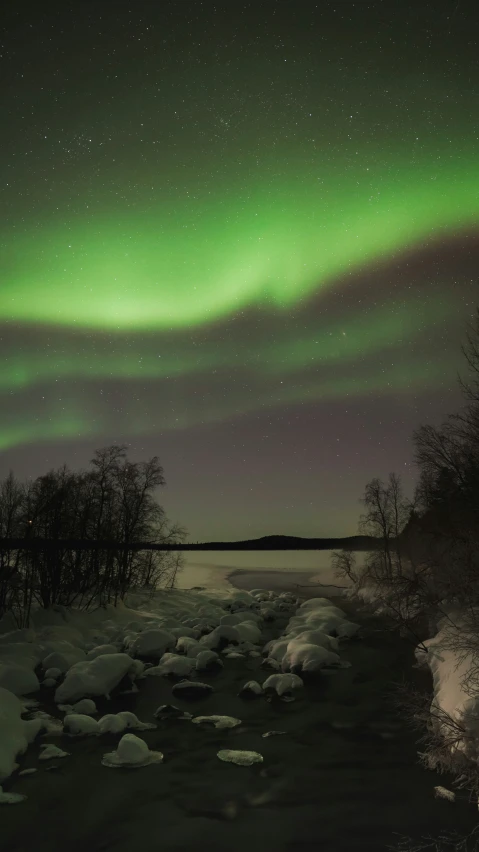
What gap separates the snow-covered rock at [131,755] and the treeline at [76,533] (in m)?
14.9

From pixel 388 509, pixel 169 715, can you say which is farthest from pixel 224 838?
pixel 388 509

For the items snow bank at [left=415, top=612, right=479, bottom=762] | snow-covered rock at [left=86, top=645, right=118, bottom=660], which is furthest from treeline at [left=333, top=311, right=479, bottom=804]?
snow-covered rock at [left=86, top=645, right=118, bottom=660]

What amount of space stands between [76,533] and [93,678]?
17532mm

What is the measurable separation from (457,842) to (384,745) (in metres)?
4.88

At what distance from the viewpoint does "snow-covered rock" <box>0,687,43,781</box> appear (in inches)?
498

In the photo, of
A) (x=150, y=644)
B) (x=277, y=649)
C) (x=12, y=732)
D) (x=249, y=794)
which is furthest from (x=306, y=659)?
(x=12, y=732)

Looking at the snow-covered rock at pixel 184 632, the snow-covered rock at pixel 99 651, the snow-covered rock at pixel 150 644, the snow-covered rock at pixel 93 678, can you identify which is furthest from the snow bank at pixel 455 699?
the snow-covered rock at pixel 99 651

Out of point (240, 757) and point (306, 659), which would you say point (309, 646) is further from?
point (240, 757)

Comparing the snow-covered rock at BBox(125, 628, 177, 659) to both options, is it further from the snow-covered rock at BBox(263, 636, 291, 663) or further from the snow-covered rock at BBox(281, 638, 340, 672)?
the snow-covered rock at BBox(281, 638, 340, 672)

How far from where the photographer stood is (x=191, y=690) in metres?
19.8

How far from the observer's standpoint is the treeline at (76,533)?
2828cm

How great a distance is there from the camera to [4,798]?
11.1 meters

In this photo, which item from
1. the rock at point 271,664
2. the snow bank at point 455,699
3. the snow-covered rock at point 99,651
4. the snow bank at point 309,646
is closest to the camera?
the snow bank at point 455,699

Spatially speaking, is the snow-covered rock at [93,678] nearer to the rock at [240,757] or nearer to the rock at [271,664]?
the rock at [271,664]
